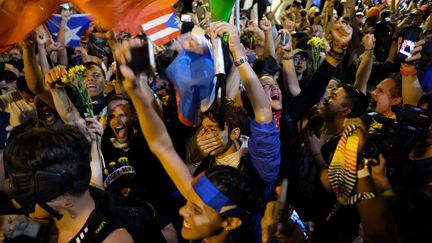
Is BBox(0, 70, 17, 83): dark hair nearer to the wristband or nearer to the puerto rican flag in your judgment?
the puerto rican flag

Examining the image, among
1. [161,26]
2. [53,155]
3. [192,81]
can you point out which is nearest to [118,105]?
[192,81]

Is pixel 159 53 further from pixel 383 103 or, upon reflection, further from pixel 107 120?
pixel 383 103

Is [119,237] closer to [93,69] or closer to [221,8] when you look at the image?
[221,8]

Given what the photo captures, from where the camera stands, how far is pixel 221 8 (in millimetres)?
2887

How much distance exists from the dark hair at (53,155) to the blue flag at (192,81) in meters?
1.48

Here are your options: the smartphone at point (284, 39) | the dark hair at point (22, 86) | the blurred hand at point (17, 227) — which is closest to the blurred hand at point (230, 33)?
the blurred hand at point (17, 227)

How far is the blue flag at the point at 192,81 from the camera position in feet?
10.8

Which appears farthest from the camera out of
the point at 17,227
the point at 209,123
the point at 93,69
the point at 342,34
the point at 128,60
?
the point at 93,69

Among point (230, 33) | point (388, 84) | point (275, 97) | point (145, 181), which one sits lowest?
point (145, 181)

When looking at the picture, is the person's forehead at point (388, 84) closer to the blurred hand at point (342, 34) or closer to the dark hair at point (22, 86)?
the blurred hand at point (342, 34)

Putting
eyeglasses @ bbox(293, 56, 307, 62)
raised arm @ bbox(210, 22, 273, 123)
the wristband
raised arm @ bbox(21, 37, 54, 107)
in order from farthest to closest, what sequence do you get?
eyeglasses @ bbox(293, 56, 307, 62), the wristband, raised arm @ bbox(21, 37, 54, 107), raised arm @ bbox(210, 22, 273, 123)

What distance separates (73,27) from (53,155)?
20.0ft

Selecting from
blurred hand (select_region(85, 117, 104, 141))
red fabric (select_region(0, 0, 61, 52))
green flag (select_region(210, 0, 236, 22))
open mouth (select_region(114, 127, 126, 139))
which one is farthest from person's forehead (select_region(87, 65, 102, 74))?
green flag (select_region(210, 0, 236, 22))

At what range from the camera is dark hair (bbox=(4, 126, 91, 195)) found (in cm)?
179
